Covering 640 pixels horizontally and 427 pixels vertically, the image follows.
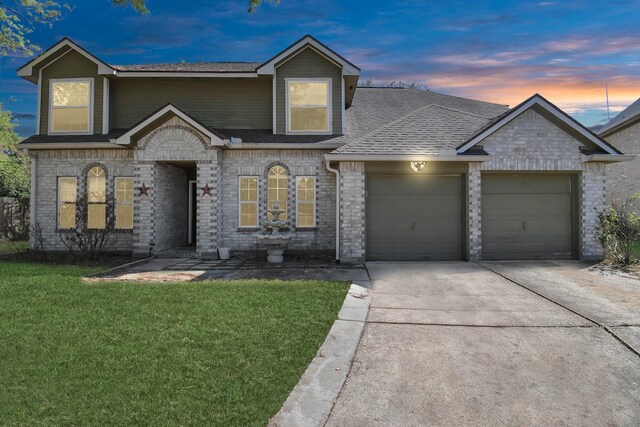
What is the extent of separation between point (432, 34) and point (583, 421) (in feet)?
44.8

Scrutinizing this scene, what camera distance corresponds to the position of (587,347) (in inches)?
165

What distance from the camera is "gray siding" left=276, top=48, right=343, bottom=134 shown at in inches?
467

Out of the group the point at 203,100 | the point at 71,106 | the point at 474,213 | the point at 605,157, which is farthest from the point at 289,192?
the point at 605,157

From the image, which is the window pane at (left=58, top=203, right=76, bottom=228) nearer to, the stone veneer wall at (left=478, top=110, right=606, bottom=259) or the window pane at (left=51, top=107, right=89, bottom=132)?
the window pane at (left=51, top=107, right=89, bottom=132)

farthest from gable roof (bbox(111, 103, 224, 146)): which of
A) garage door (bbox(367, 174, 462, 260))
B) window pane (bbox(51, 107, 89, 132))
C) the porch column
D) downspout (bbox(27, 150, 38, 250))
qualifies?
garage door (bbox(367, 174, 462, 260))

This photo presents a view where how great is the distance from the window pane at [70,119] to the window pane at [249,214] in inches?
257

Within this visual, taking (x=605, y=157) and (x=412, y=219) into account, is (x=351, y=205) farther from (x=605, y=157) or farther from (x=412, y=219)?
(x=605, y=157)

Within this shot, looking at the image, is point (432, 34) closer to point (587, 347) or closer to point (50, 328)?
point (587, 347)

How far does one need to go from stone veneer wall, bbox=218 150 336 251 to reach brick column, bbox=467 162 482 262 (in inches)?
165

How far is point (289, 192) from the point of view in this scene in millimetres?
11305

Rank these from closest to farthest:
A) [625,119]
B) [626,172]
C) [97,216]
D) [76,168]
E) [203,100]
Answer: [76,168]
[97,216]
[203,100]
[626,172]
[625,119]

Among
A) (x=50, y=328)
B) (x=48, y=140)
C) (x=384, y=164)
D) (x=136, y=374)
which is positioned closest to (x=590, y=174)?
(x=384, y=164)

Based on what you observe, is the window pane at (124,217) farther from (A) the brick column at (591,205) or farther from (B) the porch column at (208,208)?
(A) the brick column at (591,205)

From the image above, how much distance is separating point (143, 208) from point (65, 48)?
665cm
